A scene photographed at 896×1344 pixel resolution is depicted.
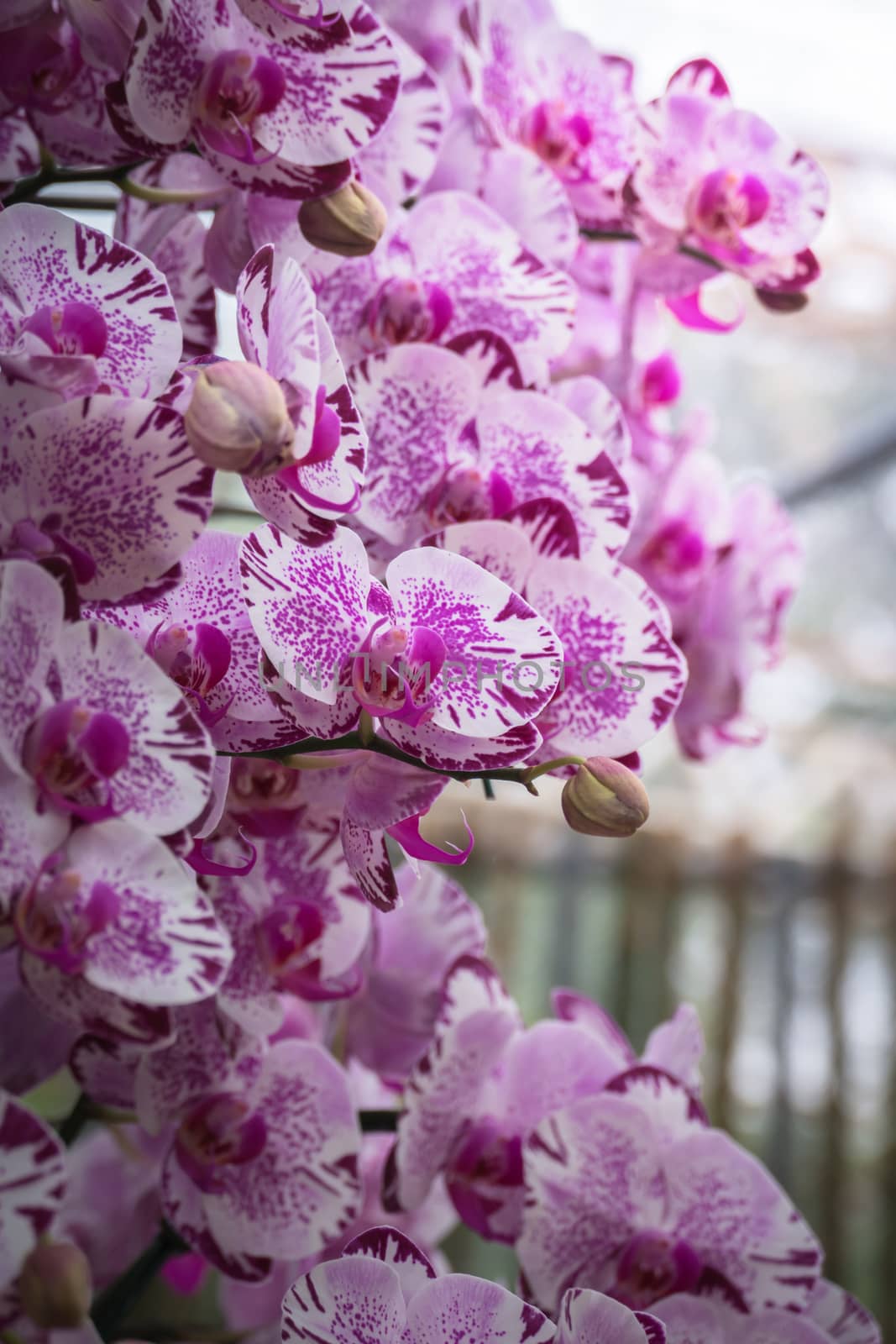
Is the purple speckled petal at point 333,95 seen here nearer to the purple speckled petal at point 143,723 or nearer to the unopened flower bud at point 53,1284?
the purple speckled petal at point 143,723

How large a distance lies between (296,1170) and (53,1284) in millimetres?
97

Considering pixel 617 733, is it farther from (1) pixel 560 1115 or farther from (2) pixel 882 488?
(2) pixel 882 488

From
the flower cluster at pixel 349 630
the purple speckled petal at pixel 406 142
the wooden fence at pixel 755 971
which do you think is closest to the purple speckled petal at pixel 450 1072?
the flower cluster at pixel 349 630

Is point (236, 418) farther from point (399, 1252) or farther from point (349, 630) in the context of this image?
point (399, 1252)

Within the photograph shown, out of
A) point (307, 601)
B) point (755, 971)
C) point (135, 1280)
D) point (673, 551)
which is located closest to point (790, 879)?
point (755, 971)

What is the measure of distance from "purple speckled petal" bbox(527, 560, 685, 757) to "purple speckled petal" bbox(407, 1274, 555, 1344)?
113 mm

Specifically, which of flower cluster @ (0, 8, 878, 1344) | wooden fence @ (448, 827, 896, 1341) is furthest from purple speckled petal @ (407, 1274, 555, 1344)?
wooden fence @ (448, 827, 896, 1341)

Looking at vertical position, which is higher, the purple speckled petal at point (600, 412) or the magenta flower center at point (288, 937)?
the purple speckled petal at point (600, 412)

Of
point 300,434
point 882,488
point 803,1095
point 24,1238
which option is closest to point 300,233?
point 300,434

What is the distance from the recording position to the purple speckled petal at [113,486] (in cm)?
22

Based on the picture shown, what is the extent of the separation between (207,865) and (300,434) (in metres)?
0.09

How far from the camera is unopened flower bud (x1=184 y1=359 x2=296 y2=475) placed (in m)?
0.20

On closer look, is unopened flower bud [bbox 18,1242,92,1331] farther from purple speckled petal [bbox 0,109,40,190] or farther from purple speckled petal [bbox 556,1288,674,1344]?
purple speckled petal [bbox 0,109,40,190]

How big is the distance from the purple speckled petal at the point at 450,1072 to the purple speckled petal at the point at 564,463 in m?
0.13
